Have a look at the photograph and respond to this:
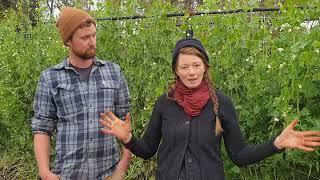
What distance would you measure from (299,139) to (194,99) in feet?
1.98

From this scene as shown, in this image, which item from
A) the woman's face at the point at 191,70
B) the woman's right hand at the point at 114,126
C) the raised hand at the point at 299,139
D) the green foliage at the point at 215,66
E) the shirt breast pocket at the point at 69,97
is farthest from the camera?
the green foliage at the point at 215,66

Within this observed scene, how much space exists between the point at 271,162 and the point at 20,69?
3619 millimetres

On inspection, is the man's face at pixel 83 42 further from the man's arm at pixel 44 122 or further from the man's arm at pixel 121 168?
the man's arm at pixel 121 168

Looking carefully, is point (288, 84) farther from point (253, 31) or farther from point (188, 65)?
point (253, 31)

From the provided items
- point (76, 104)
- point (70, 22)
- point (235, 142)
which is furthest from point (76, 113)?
point (235, 142)

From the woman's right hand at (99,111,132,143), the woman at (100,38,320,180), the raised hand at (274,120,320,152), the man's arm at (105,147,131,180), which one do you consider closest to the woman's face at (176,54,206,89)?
the woman at (100,38,320,180)

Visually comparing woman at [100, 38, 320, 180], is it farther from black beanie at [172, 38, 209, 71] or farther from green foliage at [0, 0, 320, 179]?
green foliage at [0, 0, 320, 179]

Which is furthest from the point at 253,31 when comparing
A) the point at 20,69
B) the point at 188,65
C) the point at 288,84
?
the point at 20,69

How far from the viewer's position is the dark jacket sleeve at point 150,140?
288 cm

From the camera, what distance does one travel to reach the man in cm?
297

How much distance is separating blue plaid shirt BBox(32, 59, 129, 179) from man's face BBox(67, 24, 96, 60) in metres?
0.13

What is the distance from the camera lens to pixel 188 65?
2.67m

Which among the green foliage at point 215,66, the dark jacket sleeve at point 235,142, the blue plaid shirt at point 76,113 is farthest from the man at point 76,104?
the green foliage at point 215,66

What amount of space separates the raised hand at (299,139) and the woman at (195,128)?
0.14 ft
